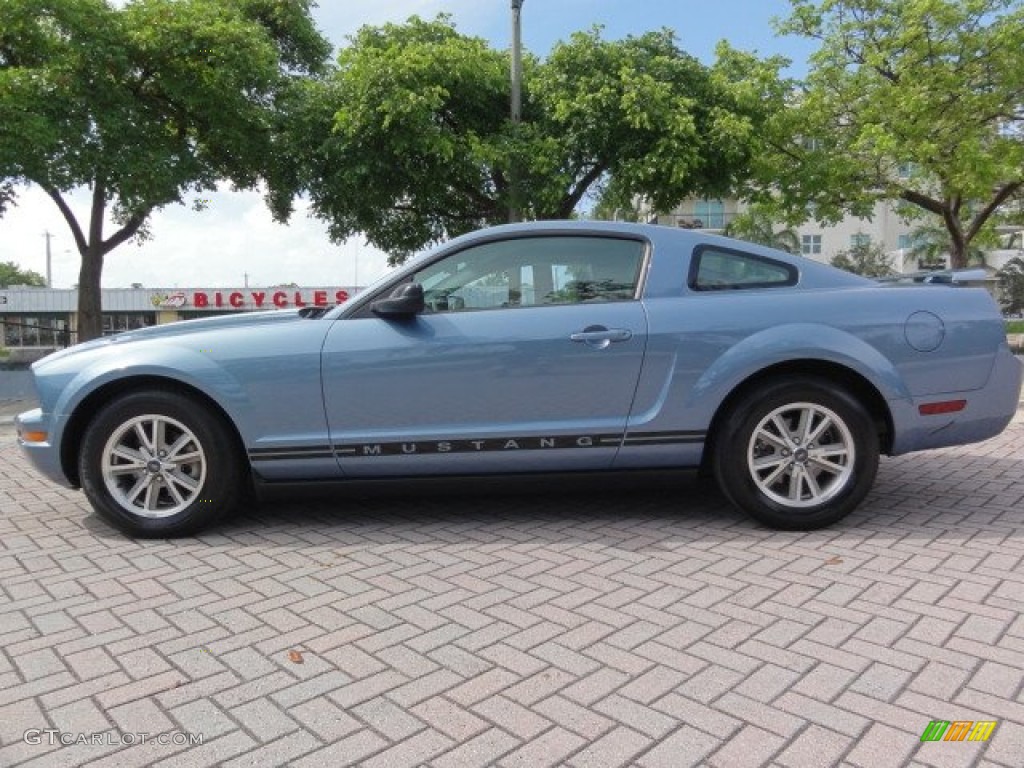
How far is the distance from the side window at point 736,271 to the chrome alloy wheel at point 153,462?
265 cm

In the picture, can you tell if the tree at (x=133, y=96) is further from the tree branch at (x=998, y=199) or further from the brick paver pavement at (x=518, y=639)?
the tree branch at (x=998, y=199)

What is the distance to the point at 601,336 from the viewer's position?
3863mm

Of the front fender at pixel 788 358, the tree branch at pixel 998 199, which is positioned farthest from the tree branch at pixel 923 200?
the front fender at pixel 788 358

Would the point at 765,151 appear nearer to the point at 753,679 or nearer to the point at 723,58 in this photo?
the point at 723,58

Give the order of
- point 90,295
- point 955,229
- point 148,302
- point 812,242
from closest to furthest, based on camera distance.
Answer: point 90,295 → point 955,229 → point 148,302 → point 812,242

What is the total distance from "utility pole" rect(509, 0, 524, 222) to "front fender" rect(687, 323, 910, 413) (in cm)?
924

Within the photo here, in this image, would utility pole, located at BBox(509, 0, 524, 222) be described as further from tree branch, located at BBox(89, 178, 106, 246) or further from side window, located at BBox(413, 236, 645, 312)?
side window, located at BBox(413, 236, 645, 312)

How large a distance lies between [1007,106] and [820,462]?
1224cm

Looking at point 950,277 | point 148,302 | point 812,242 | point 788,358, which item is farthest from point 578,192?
point 812,242

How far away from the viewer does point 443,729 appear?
2.21m

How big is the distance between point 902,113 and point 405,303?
11780 millimetres

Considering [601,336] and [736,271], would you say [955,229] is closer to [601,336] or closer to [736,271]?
[736,271]

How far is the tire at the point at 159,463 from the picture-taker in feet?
12.9

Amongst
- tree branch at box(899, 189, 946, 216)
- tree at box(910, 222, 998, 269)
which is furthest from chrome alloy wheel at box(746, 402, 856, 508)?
tree at box(910, 222, 998, 269)
